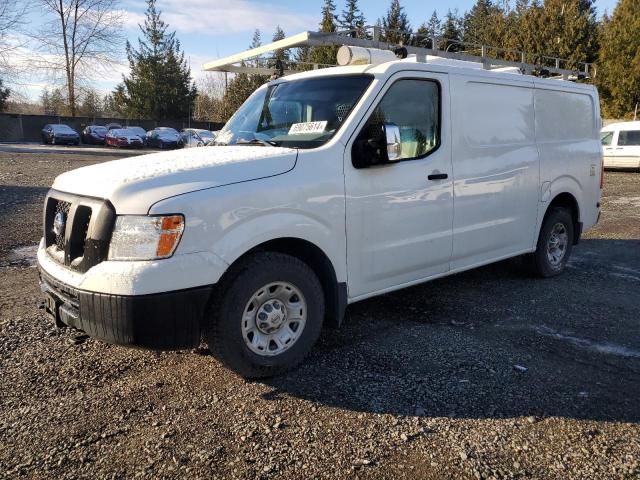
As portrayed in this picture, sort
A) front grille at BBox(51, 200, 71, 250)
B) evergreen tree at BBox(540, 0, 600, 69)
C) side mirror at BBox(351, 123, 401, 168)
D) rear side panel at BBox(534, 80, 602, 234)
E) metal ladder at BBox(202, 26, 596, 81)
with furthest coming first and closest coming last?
evergreen tree at BBox(540, 0, 600, 69) < rear side panel at BBox(534, 80, 602, 234) < metal ladder at BBox(202, 26, 596, 81) < side mirror at BBox(351, 123, 401, 168) < front grille at BBox(51, 200, 71, 250)

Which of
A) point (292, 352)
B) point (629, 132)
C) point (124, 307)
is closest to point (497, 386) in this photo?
point (292, 352)

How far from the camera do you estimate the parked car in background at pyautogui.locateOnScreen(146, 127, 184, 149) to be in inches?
1540

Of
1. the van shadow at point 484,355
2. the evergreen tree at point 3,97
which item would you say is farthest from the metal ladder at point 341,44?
the evergreen tree at point 3,97

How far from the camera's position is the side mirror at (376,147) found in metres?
3.96

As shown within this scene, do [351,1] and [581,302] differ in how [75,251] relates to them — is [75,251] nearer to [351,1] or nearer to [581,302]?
[581,302]

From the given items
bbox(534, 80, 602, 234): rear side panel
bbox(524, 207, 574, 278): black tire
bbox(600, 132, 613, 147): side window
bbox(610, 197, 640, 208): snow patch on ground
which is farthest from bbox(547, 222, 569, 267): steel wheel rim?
bbox(600, 132, 613, 147): side window

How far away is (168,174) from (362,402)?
1.85 m

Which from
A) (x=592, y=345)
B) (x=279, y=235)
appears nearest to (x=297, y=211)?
(x=279, y=235)

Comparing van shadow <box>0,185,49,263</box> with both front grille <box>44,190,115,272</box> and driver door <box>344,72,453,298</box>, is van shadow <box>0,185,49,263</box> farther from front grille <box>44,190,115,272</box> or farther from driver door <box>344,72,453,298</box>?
driver door <box>344,72,453,298</box>

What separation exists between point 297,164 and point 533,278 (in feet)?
12.8

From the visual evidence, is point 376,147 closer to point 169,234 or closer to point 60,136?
point 169,234

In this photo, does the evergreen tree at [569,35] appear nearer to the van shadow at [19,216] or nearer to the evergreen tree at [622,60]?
the evergreen tree at [622,60]

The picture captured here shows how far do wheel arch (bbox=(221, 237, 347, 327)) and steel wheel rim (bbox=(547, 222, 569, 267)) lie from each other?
344cm

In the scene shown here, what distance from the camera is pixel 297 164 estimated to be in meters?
3.68
